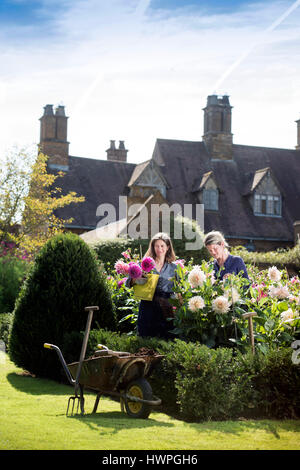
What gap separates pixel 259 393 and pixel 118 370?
1.61m

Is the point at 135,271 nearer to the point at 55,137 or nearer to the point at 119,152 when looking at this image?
the point at 55,137

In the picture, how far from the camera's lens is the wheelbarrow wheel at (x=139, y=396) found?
6348 millimetres

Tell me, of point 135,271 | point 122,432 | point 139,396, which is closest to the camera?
point 122,432

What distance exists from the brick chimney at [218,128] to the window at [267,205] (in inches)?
143

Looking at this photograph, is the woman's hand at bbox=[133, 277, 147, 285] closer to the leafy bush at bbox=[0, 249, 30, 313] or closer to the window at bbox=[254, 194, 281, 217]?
the leafy bush at bbox=[0, 249, 30, 313]

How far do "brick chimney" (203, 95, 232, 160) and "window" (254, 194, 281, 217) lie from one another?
3.62 metres

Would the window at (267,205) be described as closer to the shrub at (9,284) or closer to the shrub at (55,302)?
the shrub at (9,284)

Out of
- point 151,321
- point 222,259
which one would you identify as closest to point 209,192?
point 222,259

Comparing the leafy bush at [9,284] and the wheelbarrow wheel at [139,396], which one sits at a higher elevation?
the leafy bush at [9,284]

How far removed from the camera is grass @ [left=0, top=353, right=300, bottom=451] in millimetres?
5202

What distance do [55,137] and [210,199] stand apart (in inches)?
358

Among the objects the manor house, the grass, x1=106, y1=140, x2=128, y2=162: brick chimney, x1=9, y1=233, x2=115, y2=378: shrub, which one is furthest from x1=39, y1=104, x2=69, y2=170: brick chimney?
the grass

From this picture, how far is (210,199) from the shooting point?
32.2 meters

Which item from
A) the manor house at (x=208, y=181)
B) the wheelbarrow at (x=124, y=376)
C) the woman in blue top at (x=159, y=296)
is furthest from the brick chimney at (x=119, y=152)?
the wheelbarrow at (x=124, y=376)
